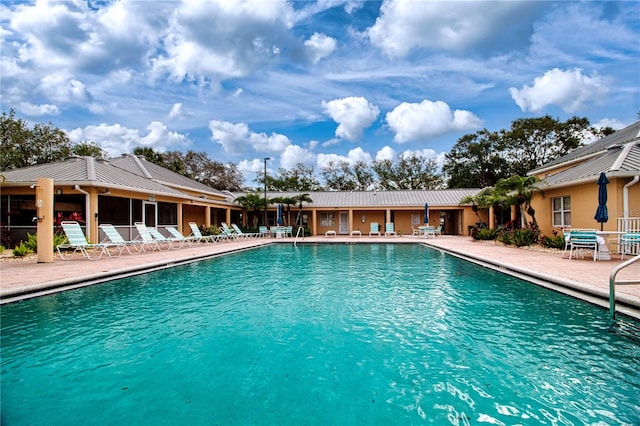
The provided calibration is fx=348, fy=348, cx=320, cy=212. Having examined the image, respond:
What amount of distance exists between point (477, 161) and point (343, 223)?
1985 centimetres

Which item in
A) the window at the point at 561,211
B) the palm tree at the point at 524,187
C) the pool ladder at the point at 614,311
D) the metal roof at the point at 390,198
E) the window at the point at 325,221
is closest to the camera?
the pool ladder at the point at 614,311

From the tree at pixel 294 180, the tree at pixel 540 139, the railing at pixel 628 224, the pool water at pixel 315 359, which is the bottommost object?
the pool water at pixel 315 359

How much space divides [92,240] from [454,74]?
18.8 meters

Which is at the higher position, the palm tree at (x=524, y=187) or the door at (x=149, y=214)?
the palm tree at (x=524, y=187)

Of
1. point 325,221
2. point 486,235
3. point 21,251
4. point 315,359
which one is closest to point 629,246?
point 486,235

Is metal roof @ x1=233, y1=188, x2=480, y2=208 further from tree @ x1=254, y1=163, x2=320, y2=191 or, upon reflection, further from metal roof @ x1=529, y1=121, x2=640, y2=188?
tree @ x1=254, y1=163, x2=320, y2=191

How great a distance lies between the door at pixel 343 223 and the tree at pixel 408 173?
53.1ft

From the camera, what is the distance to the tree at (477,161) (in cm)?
3862

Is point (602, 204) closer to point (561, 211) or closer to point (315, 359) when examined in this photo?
point (561, 211)

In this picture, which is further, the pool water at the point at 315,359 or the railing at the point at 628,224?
the railing at the point at 628,224

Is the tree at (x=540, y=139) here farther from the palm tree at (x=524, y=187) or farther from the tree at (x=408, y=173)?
the palm tree at (x=524, y=187)

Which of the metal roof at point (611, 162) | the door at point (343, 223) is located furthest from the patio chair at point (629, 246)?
the door at point (343, 223)

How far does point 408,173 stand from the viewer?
4400cm

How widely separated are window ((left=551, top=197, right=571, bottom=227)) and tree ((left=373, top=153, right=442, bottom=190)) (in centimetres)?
2780
